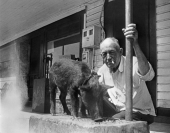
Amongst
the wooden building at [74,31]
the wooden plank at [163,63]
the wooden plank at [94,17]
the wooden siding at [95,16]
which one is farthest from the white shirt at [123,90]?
the wooden plank at [94,17]

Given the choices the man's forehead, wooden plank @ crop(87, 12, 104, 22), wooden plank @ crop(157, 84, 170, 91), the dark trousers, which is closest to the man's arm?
the man's forehead

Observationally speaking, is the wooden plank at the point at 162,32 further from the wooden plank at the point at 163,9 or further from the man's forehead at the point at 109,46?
the man's forehead at the point at 109,46

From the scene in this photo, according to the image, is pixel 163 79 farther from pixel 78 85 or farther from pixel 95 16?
pixel 78 85

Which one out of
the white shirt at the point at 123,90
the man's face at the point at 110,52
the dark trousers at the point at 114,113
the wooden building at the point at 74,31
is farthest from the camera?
the wooden building at the point at 74,31

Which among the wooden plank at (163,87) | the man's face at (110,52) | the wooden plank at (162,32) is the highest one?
the wooden plank at (162,32)

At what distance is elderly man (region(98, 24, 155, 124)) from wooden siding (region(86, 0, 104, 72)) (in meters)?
2.73

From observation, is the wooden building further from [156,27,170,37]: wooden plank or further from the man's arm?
the man's arm

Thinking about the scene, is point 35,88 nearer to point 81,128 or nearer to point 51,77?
point 51,77

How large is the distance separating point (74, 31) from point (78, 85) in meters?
4.01

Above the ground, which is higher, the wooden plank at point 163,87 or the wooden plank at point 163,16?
the wooden plank at point 163,16

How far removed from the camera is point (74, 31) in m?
5.14

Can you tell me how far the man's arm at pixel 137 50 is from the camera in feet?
3.78

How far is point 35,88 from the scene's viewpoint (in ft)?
16.7

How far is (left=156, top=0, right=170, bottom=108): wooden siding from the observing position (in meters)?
3.16
